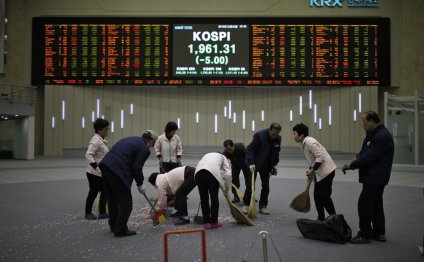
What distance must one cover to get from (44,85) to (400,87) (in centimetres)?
1819

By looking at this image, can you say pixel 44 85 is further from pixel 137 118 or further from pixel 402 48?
pixel 402 48

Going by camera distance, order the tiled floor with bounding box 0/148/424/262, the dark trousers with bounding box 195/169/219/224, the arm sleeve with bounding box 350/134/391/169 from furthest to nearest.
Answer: the dark trousers with bounding box 195/169/219/224 < the arm sleeve with bounding box 350/134/391/169 < the tiled floor with bounding box 0/148/424/262

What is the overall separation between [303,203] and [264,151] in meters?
1.21

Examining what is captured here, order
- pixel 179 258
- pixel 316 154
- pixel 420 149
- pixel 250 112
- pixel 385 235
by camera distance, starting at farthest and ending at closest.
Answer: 1. pixel 250 112
2. pixel 420 149
3. pixel 316 154
4. pixel 385 235
5. pixel 179 258

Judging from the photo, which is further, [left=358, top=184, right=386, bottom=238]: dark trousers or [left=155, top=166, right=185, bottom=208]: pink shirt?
[left=155, top=166, right=185, bottom=208]: pink shirt

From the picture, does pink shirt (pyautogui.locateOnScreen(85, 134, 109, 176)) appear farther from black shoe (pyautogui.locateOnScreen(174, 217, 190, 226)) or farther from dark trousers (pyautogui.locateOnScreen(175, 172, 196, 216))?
black shoe (pyautogui.locateOnScreen(174, 217, 190, 226))

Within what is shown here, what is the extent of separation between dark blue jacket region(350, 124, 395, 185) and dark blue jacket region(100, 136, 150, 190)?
9.51 ft

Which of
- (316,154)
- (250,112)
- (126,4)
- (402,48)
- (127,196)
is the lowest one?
(127,196)

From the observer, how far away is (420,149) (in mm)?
17109

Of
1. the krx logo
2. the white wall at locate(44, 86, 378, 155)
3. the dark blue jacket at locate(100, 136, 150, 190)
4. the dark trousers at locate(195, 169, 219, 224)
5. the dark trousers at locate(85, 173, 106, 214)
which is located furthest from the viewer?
the white wall at locate(44, 86, 378, 155)

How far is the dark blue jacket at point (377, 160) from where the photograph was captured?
520 centimetres

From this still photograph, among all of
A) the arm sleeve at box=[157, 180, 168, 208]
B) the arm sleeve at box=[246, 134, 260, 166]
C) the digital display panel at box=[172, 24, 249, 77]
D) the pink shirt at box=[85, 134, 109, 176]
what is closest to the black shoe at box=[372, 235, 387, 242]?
the arm sleeve at box=[246, 134, 260, 166]

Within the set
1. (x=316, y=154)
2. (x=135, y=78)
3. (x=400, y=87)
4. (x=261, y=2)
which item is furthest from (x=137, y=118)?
(x=316, y=154)

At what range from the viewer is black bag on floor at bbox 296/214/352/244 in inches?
210
